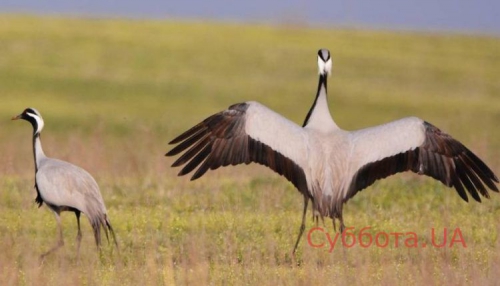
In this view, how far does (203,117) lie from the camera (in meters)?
28.4

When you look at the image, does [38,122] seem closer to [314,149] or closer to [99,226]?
[99,226]

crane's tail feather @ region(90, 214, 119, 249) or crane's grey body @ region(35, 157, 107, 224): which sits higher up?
crane's grey body @ region(35, 157, 107, 224)

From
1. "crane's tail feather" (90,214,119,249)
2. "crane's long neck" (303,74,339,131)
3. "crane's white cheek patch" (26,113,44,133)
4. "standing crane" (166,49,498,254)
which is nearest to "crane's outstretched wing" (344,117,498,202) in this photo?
"standing crane" (166,49,498,254)

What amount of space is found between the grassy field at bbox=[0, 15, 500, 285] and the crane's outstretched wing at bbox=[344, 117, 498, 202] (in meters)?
0.66

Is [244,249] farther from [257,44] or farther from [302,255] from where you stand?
[257,44]

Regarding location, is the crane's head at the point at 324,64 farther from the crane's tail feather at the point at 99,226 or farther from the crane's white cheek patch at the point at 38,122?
the crane's white cheek patch at the point at 38,122

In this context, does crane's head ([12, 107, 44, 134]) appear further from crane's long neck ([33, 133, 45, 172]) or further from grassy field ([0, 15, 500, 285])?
grassy field ([0, 15, 500, 285])

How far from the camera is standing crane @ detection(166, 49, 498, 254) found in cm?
937

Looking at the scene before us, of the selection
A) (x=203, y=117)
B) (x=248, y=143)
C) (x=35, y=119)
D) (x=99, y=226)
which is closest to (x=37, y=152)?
(x=35, y=119)

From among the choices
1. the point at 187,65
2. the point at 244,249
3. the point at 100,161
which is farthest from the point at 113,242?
the point at 187,65

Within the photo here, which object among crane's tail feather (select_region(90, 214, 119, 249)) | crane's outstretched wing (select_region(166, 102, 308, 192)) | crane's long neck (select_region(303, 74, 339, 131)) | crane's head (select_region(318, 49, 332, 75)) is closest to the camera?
crane's outstretched wing (select_region(166, 102, 308, 192))

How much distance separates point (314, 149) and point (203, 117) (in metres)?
19.1

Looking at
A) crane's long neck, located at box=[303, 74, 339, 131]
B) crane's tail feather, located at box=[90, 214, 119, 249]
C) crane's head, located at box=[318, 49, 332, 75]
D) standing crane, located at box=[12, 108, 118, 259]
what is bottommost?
crane's tail feather, located at box=[90, 214, 119, 249]

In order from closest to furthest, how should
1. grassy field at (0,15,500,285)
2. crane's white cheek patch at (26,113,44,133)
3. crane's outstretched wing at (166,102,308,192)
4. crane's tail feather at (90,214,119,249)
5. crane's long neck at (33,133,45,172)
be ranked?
grassy field at (0,15,500,285), crane's outstretched wing at (166,102,308,192), crane's tail feather at (90,214,119,249), crane's long neck at (33,133,45,172), crane's white cheek patch at (26,113,44,133)
